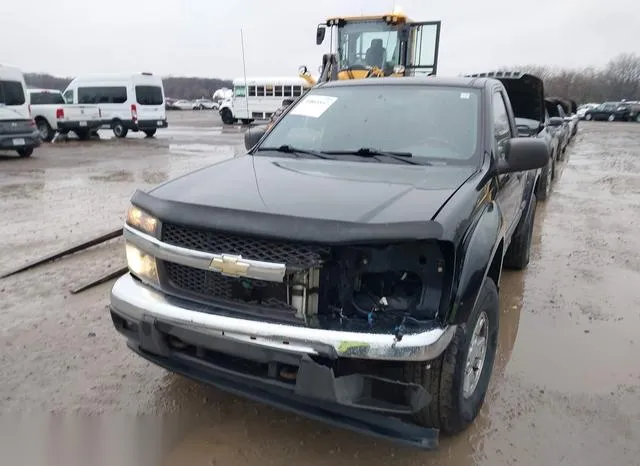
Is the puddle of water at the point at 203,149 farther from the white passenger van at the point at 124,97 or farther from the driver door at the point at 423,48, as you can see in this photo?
the driver door at the point at 423,48

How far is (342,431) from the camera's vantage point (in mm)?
2730

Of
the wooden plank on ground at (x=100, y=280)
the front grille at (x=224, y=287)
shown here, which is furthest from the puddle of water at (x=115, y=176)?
the front grille at (x=224, y=287)

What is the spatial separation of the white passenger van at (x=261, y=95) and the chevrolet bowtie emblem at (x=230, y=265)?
89.3ft

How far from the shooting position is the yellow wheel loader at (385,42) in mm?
12156

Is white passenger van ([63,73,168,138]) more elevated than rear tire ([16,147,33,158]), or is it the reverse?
white passenger van ([63,73,168,138])

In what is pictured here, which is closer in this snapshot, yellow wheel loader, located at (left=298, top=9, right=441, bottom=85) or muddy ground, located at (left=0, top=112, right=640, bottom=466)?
muddy ground, located at (left=0, top=112, right=640, bottom=466)

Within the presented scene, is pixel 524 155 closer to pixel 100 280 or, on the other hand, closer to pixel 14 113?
pixel 100 280

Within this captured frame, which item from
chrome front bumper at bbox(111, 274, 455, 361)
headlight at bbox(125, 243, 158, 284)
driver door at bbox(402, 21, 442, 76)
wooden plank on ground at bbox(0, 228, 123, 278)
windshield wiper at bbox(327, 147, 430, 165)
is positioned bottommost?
wooden plank on ground at bbox(0, 228, 123, 278)

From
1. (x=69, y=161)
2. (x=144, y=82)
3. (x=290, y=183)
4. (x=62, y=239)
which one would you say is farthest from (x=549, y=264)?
(x=144, y=82)

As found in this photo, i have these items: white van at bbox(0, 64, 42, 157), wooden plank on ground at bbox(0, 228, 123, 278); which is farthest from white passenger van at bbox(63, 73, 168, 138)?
wooden plank on ground at bbox(0, 228, 123, 278)

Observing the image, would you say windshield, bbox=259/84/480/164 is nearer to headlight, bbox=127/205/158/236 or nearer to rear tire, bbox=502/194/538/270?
headlight, bbox=127/205/158/236

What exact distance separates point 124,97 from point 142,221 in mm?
19498

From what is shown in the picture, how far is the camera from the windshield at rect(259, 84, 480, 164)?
3309 mm

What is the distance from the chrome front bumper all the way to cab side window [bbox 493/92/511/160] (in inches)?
64.0
